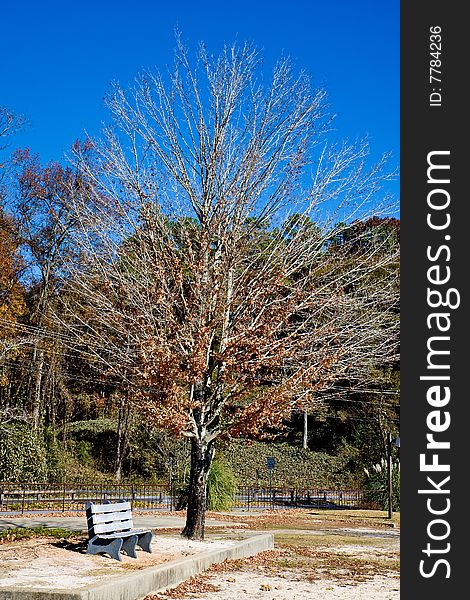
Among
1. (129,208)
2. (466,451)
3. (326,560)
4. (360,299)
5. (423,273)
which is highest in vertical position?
(129,208)

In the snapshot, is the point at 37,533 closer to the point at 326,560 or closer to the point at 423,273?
the point at 326,560

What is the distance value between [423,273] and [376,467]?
943 inches

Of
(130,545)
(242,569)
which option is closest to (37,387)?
(242,569)

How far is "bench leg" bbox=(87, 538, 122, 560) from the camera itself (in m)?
9.70

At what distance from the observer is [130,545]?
33.3 ft

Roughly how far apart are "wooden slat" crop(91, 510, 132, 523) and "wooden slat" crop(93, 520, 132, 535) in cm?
5

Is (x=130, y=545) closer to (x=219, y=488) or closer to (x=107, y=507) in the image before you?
(x=107, y=507)

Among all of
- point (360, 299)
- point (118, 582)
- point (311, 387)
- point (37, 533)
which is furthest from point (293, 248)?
point (118, 582)

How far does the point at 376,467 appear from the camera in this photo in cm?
2811

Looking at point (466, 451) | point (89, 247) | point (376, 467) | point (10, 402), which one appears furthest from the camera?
point (10, 402)

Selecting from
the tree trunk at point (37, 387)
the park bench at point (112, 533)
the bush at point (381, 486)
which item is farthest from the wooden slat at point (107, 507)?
the tree trunk at point (37, 387)

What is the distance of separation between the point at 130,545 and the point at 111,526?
0.40m

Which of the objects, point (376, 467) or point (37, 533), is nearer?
point (37, 533)

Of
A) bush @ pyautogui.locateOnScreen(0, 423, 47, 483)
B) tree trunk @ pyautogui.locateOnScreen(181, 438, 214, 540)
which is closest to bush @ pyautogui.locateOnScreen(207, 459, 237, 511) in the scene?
bush @ pyautogui.locateOnScreen(0, 423, 47, 483)
